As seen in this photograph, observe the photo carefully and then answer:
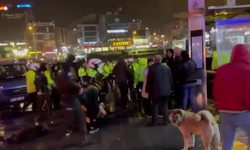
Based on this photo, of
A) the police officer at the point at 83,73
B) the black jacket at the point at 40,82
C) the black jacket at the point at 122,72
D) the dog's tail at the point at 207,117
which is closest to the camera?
the dog's tail at the point at 207,117

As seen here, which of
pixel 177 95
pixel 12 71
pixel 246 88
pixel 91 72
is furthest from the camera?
pixel 12 71

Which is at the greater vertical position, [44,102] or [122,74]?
[122,74]

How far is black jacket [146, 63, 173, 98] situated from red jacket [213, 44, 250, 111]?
10.8 feet

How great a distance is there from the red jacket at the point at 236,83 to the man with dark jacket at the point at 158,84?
3296mm

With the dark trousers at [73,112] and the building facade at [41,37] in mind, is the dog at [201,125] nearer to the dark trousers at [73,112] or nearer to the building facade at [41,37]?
the dark trousers at [73,112]

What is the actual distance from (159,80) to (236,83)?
3.54 meters

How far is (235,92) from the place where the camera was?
3822 mm

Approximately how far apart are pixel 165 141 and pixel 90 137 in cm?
191

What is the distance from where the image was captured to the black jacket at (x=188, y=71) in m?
7.55

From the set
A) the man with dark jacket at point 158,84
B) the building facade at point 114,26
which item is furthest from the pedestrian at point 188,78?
the building facade at point 114,26

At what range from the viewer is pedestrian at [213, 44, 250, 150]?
149 inches

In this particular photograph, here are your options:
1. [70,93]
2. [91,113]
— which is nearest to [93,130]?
[91,113]

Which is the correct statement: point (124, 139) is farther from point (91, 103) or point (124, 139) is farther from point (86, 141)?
point (91, 103)

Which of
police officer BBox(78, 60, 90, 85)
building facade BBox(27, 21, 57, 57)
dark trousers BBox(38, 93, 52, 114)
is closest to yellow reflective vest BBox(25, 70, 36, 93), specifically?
dark trousers BBox(38, 93, 52, 114)
